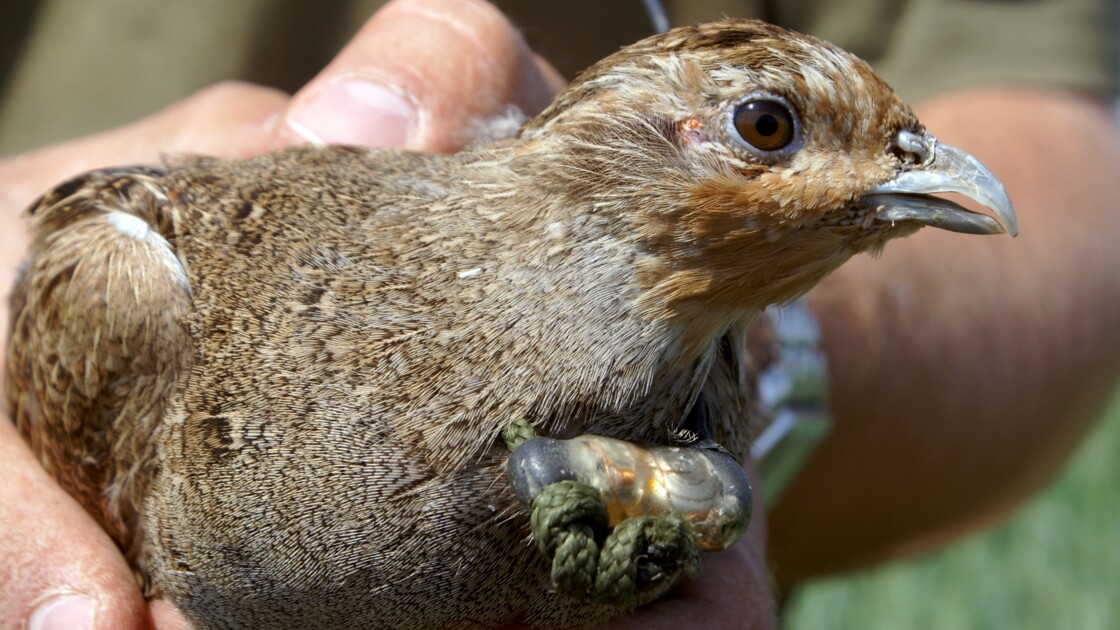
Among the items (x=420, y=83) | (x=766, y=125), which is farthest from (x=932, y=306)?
(x=766, y=125)

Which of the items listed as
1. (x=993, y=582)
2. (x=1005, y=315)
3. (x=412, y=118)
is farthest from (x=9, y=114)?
(x=993, y=582)

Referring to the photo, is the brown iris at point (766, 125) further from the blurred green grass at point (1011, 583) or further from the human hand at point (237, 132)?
the blurred green grass at point (1011, 583)

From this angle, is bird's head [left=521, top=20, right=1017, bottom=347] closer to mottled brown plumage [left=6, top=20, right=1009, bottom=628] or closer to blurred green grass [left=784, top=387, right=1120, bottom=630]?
mottled brown plumage [left=6, top=20, right=1009, bottom=628]

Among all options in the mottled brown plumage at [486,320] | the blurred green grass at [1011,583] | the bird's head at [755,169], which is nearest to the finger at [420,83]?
the mottled brown plumage at [486,320]

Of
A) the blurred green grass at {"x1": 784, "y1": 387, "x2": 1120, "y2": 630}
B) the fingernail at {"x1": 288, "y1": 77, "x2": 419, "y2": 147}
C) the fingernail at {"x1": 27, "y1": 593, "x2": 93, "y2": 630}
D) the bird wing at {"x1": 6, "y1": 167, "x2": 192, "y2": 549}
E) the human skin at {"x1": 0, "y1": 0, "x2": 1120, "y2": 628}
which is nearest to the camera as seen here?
the bird wing at {"x1": 6, "y1": 167, "x2": 192, "y2": 549}

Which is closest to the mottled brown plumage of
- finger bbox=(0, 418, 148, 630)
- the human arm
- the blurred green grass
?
finger bbox=(0, 418, 148, 630)
